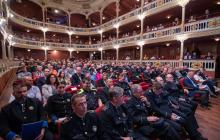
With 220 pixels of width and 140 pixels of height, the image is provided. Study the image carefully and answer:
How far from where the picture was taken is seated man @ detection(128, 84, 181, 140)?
2670 millimetres

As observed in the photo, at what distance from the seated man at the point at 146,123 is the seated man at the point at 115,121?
1.09ft

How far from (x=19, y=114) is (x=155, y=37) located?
12813 mm

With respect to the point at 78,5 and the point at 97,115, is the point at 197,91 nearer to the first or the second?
the point at 97,115

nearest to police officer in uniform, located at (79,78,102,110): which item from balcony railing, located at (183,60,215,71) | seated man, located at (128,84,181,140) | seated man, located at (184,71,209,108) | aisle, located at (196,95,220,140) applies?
seated man, located at (128,84,181,140)

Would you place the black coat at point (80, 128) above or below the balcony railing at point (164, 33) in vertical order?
below

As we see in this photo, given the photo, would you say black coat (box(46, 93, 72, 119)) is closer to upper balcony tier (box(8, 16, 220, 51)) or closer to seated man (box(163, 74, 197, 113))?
seated man (box(163, 74, 197, 113))

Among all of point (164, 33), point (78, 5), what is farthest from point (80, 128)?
point (78, 5)

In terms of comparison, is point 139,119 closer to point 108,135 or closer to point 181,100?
point 108,135

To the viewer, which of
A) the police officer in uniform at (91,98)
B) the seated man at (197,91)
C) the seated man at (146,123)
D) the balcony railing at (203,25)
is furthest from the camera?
the balcony railing at (203,25)

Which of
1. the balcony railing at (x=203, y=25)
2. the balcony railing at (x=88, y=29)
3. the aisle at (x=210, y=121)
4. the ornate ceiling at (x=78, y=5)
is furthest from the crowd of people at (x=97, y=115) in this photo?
the ornate ceiling at (x=78, y=5)

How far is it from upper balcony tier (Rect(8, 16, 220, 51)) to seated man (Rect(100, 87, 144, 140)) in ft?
30.4

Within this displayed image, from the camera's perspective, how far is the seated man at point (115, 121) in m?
2.10

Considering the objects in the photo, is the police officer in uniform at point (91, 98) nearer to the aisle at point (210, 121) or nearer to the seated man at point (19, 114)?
the seated man at point (19, 114)

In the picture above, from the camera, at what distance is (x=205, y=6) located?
11.9 metres
